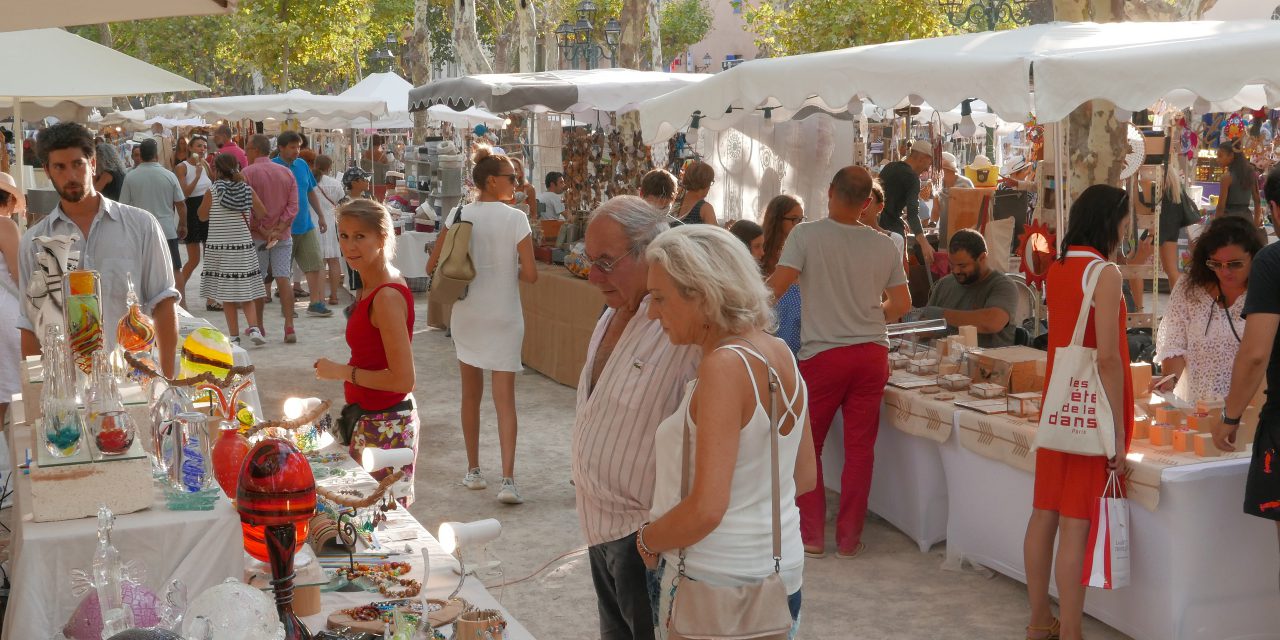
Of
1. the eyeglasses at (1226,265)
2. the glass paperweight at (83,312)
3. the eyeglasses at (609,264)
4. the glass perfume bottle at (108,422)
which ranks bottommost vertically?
the glass perfume bottle at (108,422)

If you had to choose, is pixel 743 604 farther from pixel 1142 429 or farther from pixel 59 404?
pixel 1142 429

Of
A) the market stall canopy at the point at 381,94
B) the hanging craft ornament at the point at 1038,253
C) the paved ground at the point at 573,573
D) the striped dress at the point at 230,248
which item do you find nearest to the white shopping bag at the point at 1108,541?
the paved ground at the point at 573,573

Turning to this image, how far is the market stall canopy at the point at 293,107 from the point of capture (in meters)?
15.9

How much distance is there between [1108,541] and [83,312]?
121 inches

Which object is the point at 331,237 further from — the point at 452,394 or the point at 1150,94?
the point at 1150,94

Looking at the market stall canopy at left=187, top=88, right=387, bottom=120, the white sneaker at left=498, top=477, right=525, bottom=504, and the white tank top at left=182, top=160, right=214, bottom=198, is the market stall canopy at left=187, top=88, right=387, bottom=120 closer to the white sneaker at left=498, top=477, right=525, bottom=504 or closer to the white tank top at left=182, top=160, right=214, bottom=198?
the white tank top at left=182, top=160, right=214, bottom=198

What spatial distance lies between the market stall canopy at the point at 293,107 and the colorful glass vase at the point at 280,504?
14.6 metres

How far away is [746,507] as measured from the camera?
7.63 feet

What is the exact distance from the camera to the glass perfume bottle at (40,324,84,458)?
2.35 metres

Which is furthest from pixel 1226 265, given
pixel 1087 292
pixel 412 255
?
pixel 412 255

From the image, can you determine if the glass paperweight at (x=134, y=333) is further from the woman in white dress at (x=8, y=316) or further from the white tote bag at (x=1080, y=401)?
the white tote bag at (x=1080, y=401)

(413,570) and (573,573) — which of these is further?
(573,573)

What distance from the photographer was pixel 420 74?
79.2 ft

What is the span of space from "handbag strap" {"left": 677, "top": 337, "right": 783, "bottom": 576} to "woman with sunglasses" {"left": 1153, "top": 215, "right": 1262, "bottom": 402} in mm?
2500
